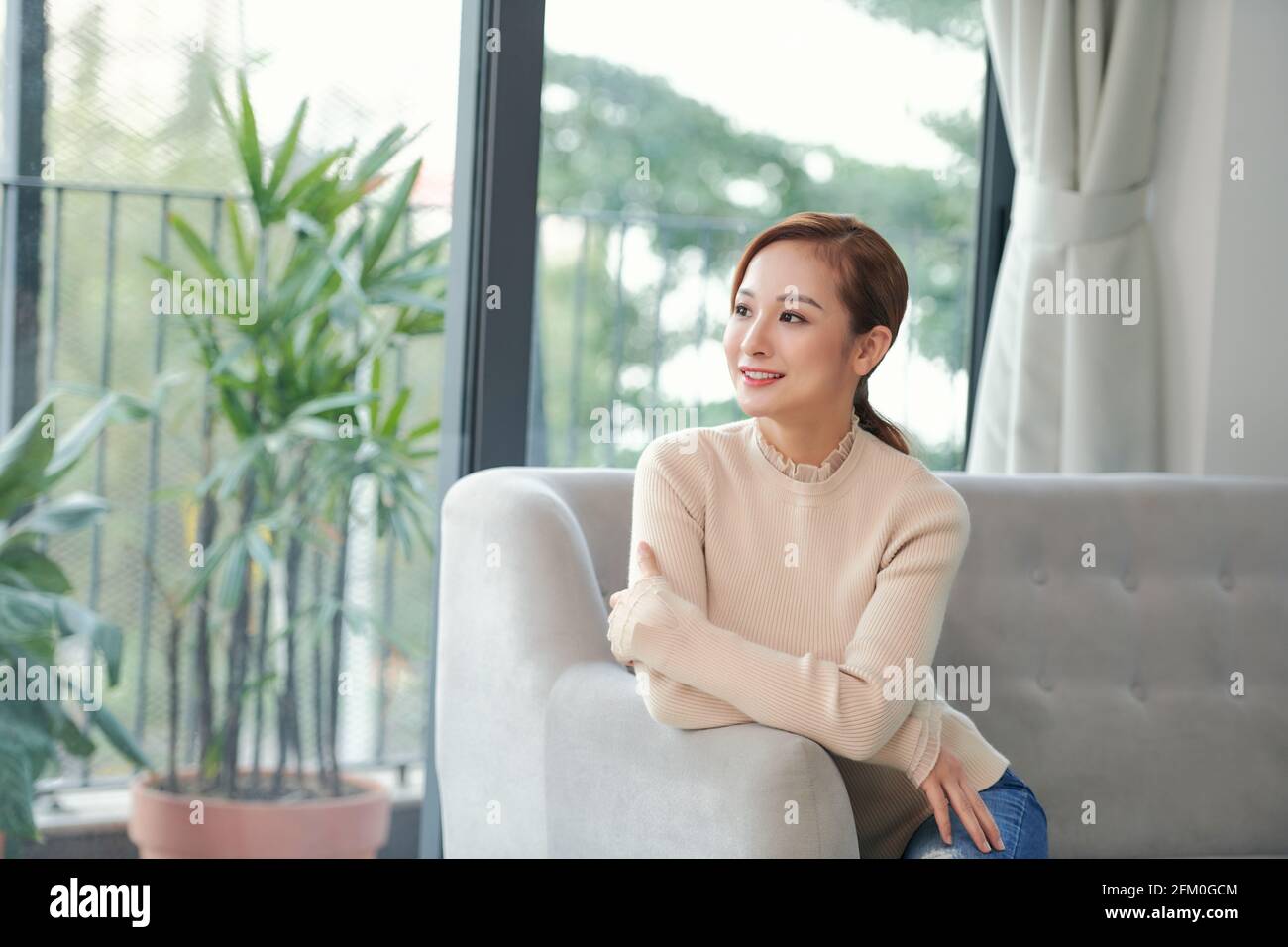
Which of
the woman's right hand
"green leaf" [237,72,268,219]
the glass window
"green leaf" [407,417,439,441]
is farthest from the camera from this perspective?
the glass window

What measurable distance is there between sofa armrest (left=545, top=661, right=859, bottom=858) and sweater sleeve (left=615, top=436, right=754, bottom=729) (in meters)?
0.03

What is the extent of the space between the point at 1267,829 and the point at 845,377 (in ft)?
3.62

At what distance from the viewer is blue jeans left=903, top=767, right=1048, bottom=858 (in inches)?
58.4

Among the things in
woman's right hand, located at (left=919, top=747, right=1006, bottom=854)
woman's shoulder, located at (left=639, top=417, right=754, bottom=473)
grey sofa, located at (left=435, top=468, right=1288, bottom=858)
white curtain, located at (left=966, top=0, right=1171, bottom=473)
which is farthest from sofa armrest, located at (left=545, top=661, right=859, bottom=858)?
white curtain, located at (left=966, top=0, right=1171, bottom=473)

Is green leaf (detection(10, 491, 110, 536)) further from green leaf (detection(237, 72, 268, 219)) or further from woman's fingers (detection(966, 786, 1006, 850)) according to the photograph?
woman's fingers (detection(966, 786, 1006, 850))

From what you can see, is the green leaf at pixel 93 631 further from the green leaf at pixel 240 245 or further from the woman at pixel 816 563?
the woman at pixel 816 563

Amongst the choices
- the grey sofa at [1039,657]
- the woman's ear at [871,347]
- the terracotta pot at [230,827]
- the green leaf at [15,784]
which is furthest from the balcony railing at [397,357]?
the woman's ear at [871,347]

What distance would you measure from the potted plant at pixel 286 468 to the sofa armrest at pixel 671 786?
78cm

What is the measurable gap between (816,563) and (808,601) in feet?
0.16

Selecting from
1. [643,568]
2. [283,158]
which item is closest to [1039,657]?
[643,568]

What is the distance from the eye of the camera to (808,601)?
5.11ft

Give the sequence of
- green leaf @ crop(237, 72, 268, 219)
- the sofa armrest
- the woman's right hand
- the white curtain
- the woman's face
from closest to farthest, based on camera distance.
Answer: the sofa armrest
the woman's right hand
the woman's face
green leaf @ crop(237, 72, 268, 219)
the white curtain

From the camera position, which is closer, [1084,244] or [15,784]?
[15,784]

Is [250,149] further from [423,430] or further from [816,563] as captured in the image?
[816,563]
